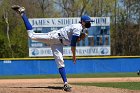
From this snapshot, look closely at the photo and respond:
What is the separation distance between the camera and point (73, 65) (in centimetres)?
3181

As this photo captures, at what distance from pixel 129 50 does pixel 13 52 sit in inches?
572

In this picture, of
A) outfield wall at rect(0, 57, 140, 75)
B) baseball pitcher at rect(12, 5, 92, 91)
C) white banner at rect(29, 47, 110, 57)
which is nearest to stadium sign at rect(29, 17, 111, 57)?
white banner at rect(29, 47, 110, 57)

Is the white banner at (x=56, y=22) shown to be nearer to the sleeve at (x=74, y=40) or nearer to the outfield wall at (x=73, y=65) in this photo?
the outfield wall at (x=73, y=65)

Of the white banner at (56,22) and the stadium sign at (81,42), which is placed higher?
the white banner at (56,22)

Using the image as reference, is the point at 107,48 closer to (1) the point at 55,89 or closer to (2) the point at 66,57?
(2) the point at 66,57

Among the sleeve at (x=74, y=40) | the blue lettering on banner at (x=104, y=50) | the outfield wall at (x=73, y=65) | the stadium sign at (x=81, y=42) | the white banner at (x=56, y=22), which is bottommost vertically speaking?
the outfield wall at (x=73, y=65)

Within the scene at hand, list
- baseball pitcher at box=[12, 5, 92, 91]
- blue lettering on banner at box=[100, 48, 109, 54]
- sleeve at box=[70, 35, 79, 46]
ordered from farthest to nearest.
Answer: blue lettering on banner at box=[100, 48, 109, 54] → baseball pitcher at box=[12, 5, 92, 91] → sleeve at box=[70, 35, 79, 46]

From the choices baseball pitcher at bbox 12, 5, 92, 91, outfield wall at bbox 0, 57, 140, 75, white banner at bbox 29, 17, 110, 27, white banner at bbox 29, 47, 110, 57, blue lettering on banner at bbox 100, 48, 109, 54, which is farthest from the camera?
blue lettering on banner at bbox 100, 48, 109, 54

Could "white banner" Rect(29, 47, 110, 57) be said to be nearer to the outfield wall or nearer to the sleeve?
the outfield wall

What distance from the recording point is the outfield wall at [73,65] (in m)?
31.7

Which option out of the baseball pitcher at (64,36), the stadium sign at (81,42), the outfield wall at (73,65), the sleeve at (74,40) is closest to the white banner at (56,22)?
the stadium sign at (81,42)

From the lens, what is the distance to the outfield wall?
3167cm

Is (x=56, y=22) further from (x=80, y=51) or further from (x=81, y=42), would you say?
(x=80, y=51)

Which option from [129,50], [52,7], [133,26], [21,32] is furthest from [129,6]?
[21,32]
